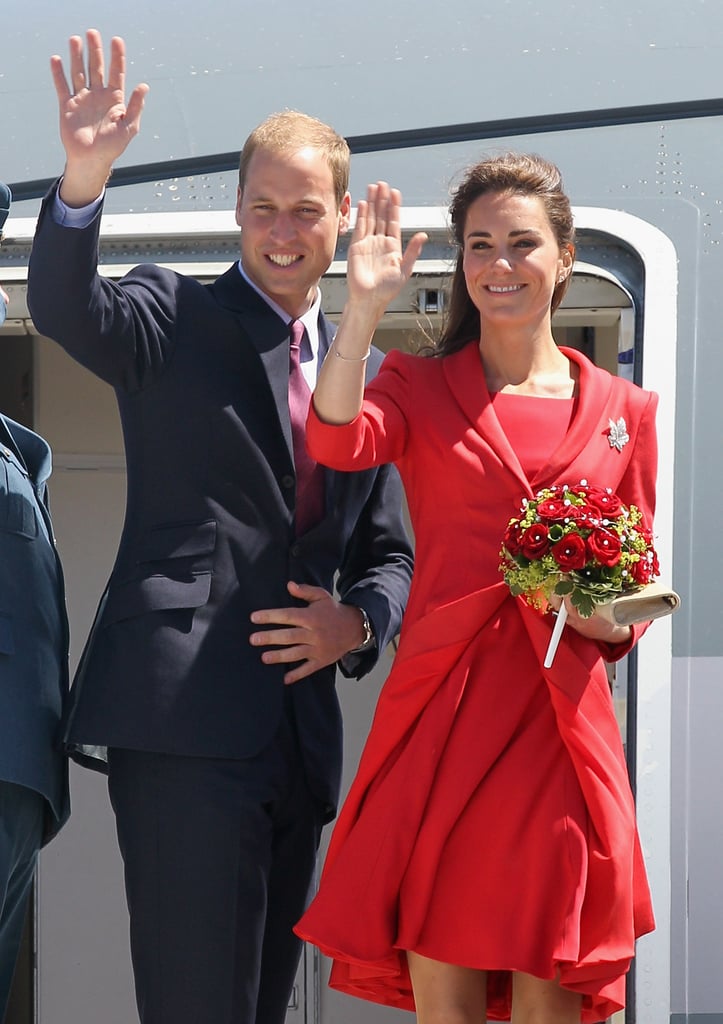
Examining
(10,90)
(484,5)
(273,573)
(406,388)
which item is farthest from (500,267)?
(10,90)

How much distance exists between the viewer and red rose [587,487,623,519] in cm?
235

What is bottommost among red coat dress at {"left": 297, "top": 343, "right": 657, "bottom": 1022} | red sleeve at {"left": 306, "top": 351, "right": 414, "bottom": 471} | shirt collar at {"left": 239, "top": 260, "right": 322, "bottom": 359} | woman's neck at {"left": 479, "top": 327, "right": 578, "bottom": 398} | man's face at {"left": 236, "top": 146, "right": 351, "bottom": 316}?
red coat dress at {"left": 297, "top": 343, "right": 657, "bottom": 1022}

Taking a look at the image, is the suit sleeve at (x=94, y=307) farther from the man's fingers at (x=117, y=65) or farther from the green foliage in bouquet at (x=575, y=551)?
the green foliage in bouquet at (x=575, y=551)

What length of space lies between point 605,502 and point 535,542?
15 centimetres

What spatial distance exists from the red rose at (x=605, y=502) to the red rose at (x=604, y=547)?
40 mm

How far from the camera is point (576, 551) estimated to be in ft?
7.51

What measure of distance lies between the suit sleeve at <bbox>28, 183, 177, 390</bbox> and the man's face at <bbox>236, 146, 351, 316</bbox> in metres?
0.18

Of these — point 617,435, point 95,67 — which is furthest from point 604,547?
point 95,67

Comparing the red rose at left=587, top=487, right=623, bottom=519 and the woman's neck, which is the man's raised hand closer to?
the woman's neck

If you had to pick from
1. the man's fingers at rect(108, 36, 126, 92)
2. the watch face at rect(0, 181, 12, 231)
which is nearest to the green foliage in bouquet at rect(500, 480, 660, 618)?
the man's fingers at rect(108, 36, 126, 92)

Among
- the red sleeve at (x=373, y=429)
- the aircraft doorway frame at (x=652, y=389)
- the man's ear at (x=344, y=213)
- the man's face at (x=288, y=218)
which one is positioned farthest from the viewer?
the aircraft doorway frame at (x=652, y=389)

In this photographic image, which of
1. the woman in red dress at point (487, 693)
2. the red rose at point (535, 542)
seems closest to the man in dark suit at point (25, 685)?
the woman in red dress at point (487, 693)

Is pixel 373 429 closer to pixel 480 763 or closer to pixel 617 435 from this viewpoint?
pixel 617 435

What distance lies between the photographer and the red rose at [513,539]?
7.64ft
